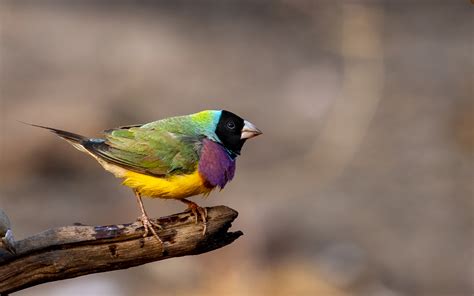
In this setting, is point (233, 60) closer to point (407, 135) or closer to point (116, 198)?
point (407, 135)

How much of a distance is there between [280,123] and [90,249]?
918 cm

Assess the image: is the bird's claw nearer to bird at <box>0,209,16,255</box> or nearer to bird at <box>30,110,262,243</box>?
bird at <box>30,110,262,243</box>

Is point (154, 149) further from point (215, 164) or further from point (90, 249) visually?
point (90, 249)

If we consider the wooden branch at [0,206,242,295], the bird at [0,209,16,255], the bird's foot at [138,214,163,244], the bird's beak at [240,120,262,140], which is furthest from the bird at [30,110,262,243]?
the bird at [0,209,16,255]

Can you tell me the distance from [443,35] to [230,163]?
12.0 meters

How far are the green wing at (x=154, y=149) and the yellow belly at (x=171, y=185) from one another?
0.03 metres

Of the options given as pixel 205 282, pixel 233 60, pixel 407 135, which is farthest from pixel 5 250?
pixel 233 60

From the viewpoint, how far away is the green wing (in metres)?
5.81

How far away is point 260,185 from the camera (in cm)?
1259

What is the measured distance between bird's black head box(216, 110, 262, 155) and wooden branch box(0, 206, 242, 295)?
58 centimetres

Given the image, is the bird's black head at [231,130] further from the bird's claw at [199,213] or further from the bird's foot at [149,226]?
the bird's foot at [149,226]

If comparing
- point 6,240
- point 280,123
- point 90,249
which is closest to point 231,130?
point 90,249

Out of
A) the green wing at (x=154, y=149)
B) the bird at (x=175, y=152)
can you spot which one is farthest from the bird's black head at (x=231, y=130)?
the green wing at (x=154, y=149)

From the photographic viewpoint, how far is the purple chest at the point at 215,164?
5.78 meters
